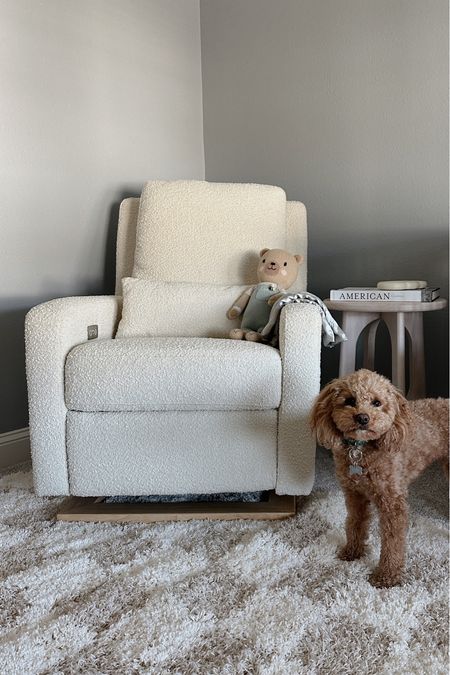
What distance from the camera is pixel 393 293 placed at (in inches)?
68.2

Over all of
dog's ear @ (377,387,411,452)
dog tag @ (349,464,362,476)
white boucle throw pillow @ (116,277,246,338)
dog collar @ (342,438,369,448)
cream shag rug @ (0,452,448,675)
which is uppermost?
white boucle throw pillow @ (116,277,246,338)

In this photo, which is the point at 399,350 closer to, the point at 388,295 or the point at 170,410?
the point at 388,295

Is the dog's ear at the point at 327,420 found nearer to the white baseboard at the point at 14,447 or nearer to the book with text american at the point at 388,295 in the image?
the book with text american at the point at 388,295

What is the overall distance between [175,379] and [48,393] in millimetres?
321

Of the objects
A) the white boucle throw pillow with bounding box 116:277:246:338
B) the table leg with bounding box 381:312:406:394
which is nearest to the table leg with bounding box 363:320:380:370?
the table leg with bounding box 381:312:406:394

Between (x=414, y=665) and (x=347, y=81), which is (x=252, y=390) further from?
(x=347, y=81)

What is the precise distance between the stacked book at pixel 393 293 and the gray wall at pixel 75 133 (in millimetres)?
1014

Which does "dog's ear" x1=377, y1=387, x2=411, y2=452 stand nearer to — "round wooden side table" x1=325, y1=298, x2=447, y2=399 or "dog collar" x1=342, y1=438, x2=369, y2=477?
"dog collar" x1=342, y1=438, x2=369, y2=477

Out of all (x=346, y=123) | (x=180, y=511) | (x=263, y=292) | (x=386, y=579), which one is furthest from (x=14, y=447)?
(x=346, y=123)

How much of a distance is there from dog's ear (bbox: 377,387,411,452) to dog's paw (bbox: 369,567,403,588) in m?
0.24

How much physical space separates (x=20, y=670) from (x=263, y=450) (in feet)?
2.34

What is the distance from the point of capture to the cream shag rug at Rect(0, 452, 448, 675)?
0.94m

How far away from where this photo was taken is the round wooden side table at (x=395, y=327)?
1.73m

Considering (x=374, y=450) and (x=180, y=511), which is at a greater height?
(x=374, y=450)
